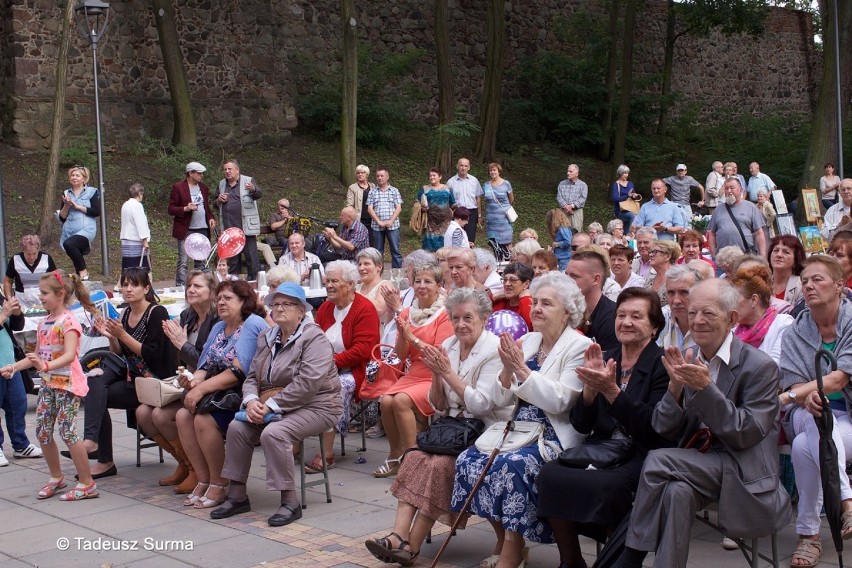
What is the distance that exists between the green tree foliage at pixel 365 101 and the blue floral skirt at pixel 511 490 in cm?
2002

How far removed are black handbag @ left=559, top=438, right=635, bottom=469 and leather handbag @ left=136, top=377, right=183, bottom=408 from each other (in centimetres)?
296

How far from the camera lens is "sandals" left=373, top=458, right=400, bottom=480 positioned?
690 centimetres

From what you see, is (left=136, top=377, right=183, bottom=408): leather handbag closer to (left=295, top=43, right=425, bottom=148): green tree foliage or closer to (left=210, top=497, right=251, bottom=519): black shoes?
(left=210, top=497, right=251, bottom=519): black shoes

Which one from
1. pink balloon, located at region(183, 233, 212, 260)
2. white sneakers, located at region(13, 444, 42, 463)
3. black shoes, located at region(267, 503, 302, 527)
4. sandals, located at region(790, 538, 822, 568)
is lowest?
white sneakers, located at region(13, 444, 42, 463)

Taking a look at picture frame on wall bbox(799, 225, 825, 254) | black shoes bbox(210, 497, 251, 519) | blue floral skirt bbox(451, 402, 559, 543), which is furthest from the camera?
picture frame on wall bbox(799, 225, 825, 254)

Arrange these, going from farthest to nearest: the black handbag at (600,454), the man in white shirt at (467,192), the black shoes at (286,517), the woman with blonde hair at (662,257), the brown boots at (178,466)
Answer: the man in white shirt at (467,192)
the woman with blonde hair at (662,257)
the brown boots at (178,466)
the black shoes at (286,517)
the black handbag at (600,454)

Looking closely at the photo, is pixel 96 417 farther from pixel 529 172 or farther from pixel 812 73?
pixel 812 73

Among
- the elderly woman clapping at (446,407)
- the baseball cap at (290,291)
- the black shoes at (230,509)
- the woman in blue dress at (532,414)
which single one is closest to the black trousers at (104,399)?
the black shoes at (230,509)

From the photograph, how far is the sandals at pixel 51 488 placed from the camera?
6672mm

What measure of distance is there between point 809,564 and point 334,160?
1965 centimetres

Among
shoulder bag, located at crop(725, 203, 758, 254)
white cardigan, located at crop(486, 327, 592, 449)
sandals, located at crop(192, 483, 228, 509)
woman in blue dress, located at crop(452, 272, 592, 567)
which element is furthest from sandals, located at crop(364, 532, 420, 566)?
shoulder bag, located at crop(725, 203, 758, 254)

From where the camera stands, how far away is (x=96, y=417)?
23.6ft

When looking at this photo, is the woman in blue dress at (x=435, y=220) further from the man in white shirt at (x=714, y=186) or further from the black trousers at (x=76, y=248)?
the man in white shirt at (x=714, y=186)

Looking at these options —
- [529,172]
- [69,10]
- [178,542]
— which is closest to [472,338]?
[178,542]
